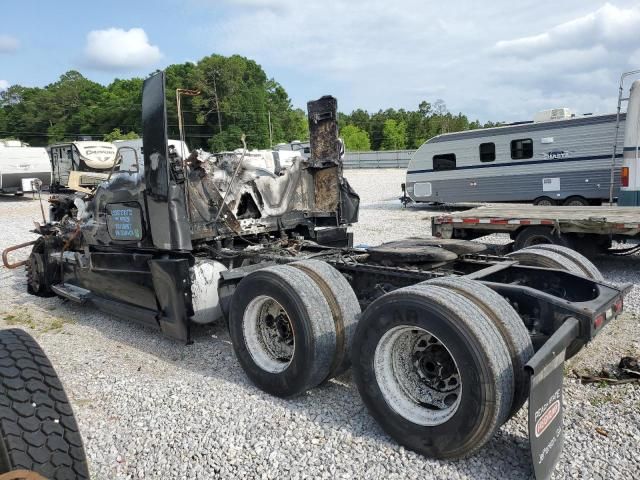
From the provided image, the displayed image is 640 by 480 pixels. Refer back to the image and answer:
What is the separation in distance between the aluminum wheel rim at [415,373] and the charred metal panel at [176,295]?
93.6 inches

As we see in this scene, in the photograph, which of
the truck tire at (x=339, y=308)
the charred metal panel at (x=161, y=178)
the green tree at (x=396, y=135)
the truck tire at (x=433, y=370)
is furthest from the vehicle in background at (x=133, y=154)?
the green tree at (x=396, y=135)

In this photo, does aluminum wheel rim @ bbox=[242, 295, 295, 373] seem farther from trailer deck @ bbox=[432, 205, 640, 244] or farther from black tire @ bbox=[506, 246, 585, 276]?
trailer deck @ bbox=[432, 205, 640, 244]

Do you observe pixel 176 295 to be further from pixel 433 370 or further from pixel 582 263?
pixel 582 263

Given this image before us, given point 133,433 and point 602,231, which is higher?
point 602,231

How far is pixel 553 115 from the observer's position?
15.1 m

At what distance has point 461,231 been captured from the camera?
8.99 meters

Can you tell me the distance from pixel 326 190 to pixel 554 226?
357 centimetres

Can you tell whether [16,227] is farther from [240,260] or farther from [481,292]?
[481,292]

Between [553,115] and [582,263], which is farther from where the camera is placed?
[553,115]

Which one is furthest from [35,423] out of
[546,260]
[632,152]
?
[632,152]

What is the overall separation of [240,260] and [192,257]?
0.50 m

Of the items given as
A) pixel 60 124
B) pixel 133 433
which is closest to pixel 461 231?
pixel 133 433

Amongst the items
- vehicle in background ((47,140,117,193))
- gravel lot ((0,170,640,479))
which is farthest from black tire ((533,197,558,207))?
vehicle in background ((47,140,117,193))

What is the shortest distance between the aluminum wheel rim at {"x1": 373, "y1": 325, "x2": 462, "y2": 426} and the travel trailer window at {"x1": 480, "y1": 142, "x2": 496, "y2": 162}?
44.4ft
